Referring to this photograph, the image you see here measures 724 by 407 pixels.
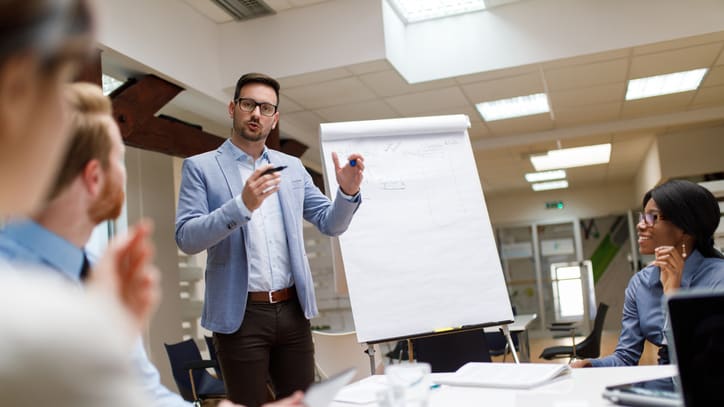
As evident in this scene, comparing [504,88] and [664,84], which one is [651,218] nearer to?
[504,88]

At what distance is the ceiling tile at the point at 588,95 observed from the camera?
622 cm

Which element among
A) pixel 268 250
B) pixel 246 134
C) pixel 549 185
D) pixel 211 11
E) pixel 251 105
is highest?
pixel 211 11

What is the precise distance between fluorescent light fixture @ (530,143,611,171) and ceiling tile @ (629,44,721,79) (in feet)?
10.2

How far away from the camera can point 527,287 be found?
1312 centimetres

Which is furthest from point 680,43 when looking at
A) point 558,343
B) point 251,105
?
point 558,343

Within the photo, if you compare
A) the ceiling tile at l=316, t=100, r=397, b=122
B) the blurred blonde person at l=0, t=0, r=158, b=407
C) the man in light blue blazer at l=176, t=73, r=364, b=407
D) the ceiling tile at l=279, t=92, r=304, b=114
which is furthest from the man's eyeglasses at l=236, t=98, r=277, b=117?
the ceiling tile at l=316, t=100, r=397, b=122

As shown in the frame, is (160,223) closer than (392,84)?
No

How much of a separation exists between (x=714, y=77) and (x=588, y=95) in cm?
113

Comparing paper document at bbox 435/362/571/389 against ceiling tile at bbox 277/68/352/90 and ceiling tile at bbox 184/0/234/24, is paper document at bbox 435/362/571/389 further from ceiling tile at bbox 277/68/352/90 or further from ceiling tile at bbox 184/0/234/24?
ceiling tile at bbox 184/0/234/24

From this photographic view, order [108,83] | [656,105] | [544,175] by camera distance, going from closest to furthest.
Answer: [108,83] → [656,105] → [544,175]

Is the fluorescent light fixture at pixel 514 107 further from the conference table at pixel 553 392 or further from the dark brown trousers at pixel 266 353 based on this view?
the conference table at pixel 553 392

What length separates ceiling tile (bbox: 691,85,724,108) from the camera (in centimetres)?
654

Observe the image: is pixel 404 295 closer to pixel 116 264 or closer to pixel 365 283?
pixel 365 283

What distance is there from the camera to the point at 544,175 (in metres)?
11.0
